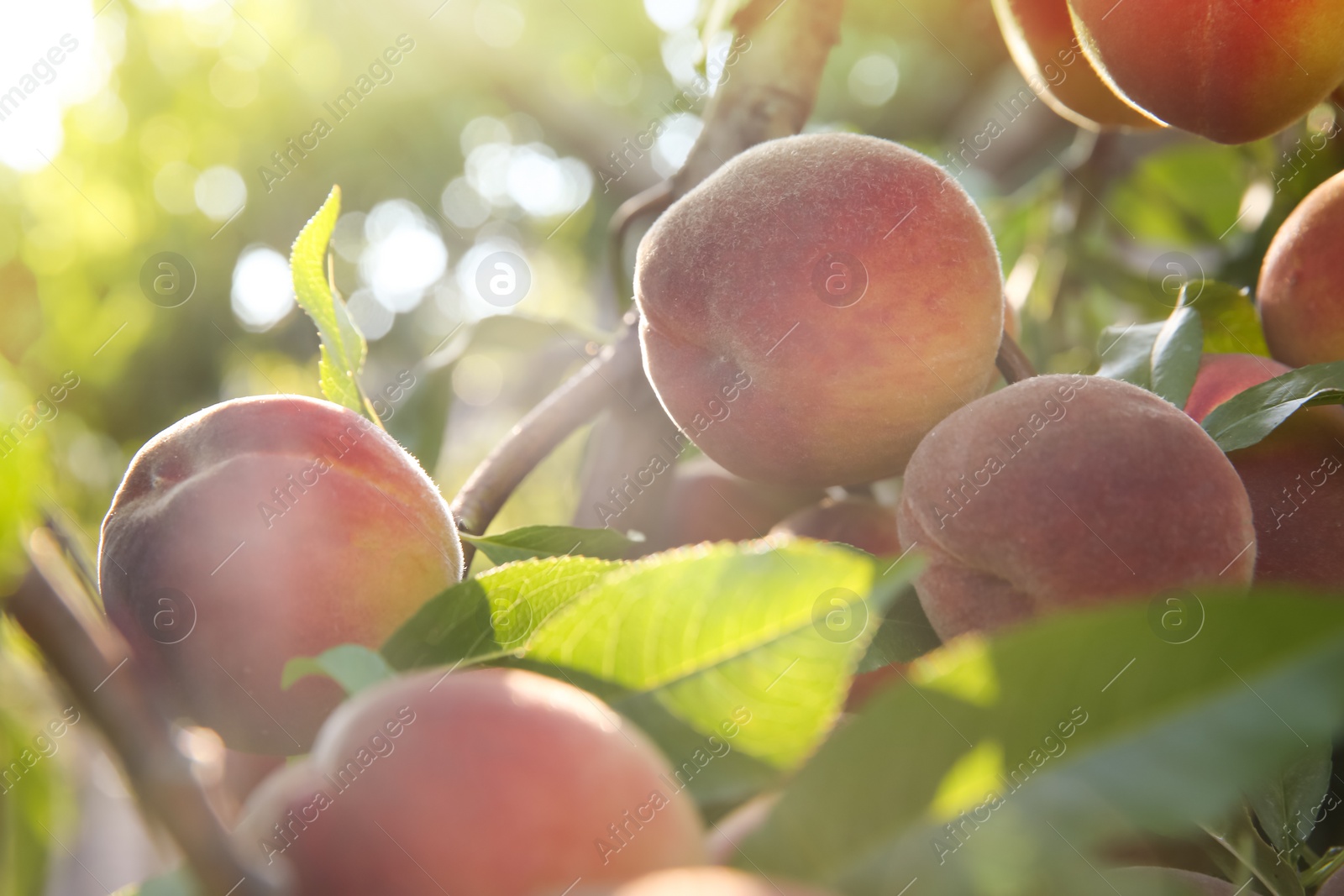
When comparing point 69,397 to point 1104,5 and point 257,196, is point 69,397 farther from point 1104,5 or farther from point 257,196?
point 1104,5

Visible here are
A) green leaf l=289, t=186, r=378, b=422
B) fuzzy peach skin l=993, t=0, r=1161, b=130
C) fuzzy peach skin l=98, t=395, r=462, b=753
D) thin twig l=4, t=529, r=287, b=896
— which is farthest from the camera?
fuzzy peach skin l=993, t=0, r=1161, b=130

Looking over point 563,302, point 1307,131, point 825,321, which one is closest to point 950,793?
point 825,321

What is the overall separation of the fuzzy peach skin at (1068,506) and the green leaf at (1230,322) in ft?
0.90

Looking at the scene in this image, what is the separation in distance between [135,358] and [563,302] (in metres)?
2.21

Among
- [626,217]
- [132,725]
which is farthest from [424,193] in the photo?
[132,725]

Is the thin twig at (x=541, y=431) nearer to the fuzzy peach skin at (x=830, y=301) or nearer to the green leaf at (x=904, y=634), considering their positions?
the fuzzy peach skin at (x=830, y=301)

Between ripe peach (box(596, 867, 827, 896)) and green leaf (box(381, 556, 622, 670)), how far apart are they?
148 mm

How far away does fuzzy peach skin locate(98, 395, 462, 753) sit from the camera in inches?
17.1

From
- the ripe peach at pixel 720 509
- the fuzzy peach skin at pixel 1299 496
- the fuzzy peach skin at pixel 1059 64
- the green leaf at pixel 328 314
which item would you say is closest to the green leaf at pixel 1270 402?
the fuzzy peach skin at pixel 1299 496

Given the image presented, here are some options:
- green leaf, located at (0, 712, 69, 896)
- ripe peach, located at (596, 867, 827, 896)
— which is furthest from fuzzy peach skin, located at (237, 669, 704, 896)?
green leaf, located at (0, 712, 69, 896)

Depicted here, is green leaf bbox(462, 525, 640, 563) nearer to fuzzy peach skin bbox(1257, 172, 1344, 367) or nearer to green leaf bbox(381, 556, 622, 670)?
green leaf bbox(381, 556, 622, 670)

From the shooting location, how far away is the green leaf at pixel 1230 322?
0.67 m

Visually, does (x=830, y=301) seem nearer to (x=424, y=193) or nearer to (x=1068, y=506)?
(x=1068, y=506)

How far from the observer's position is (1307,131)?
2.70 ft
